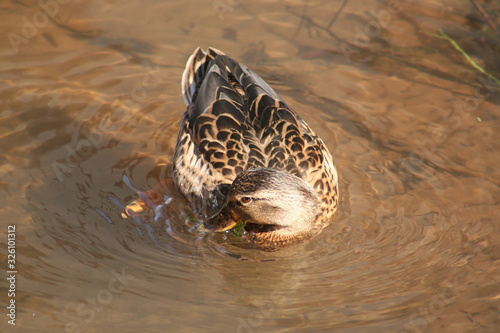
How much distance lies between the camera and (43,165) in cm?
639

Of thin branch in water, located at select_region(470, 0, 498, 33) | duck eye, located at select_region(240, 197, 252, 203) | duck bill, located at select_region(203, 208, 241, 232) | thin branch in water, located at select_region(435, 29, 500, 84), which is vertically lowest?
duck bill, located at select_region(203, 208, 241, 232)

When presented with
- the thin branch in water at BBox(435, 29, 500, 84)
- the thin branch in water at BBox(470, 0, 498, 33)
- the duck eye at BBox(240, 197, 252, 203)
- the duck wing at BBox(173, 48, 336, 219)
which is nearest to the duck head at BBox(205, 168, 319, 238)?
the duck eye at BBox(240, 197, 252, 203)

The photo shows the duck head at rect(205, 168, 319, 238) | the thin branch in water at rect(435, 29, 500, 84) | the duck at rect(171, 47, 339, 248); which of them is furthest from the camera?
the thin branch in water at rect(435, 29, 500, 84)

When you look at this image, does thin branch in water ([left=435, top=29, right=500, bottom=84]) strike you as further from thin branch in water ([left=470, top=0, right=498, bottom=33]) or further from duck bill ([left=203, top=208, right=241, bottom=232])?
duck bill ([left=203, top=208, right=241, bottom=232])

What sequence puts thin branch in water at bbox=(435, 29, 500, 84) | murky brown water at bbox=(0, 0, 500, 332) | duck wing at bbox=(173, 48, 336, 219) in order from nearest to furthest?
murky brown water at bbox=(0, 0, 500, 332) → duck wing at bbox=(173, 48, 336, 219) → thin branch in water at bbox=(435, 29, 500, 84)

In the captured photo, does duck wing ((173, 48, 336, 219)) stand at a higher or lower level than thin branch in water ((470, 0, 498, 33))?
lower

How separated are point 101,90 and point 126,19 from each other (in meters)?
1.73

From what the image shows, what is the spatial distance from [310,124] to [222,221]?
7.47ft

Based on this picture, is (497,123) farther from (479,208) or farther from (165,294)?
(165,294)

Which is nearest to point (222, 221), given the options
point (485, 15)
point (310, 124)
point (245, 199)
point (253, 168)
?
point (245, 199)

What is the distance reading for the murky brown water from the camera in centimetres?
496

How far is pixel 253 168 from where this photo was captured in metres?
5.39

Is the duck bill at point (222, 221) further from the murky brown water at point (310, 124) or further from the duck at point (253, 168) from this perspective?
the murky brown water at point (310, 124)

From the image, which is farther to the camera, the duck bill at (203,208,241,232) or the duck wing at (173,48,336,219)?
the duck wing at (173,48,336,219)
